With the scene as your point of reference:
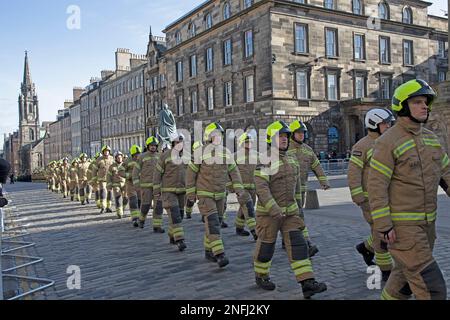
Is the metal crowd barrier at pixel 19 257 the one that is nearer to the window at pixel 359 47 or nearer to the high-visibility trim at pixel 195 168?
the high-visibility trim at pixel 195 168

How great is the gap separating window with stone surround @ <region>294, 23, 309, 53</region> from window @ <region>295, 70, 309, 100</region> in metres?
1.66

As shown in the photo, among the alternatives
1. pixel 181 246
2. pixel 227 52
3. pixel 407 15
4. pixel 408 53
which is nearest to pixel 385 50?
pixel 408 53

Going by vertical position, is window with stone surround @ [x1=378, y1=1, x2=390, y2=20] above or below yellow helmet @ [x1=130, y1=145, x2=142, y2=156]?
above

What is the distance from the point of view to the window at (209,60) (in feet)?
124

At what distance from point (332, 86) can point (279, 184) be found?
98.2 feet

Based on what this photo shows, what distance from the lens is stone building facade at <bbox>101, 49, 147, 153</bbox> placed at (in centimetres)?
5891

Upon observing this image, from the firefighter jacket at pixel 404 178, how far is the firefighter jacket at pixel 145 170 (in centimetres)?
755

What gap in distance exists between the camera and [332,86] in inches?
1328

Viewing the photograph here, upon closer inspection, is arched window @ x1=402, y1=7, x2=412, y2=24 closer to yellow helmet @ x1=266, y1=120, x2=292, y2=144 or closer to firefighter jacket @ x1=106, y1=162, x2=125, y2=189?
firefighter jacket @ x1=106, y1=162, x2=125, y2=189

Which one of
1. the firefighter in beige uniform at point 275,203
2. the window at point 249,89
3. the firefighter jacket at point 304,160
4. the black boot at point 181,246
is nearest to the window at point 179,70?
the window at point 249,89

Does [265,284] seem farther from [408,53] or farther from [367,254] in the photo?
[408,53]

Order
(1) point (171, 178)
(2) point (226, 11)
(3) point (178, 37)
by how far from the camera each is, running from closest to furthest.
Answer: (1) point (171, 178) → (2) point (226, 11) → (3) point (178, 37)

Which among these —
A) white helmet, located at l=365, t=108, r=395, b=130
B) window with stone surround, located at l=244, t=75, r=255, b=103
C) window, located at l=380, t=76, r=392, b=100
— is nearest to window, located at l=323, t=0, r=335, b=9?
window, located at l=380, t=76, r=392, b=100
